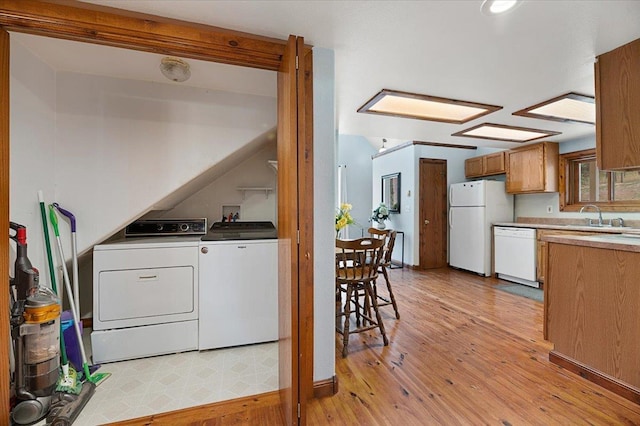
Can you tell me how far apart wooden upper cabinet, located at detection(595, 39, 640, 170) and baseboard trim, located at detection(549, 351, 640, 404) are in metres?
1.39

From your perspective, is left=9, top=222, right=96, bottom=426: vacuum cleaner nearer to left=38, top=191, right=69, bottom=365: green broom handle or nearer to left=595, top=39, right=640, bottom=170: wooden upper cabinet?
left=38, top=191, right=69, bottom=365: green broom handle

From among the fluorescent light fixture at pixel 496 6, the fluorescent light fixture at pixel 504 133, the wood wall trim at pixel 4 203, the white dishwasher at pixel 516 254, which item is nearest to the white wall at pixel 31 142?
the wood wall trim at pixel 4 203

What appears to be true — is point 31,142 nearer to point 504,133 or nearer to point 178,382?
point 178,382

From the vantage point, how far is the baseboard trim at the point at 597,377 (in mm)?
1663

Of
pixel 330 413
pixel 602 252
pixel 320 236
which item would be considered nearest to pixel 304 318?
pixel 320 236

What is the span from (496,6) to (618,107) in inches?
50.1

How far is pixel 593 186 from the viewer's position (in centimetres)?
396

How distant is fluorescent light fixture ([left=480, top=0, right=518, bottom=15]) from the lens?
1.33 m

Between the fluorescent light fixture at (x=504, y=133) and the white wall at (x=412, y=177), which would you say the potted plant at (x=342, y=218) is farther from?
the white wall at (x=412, y=177)

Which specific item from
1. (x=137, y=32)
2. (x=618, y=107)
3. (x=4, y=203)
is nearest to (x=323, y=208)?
(x=137, y=32)

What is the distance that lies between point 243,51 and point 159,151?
121 centimetres

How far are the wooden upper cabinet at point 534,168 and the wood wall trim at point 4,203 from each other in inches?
223

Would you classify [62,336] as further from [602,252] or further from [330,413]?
[602,252]

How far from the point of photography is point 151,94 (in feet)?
7.27
